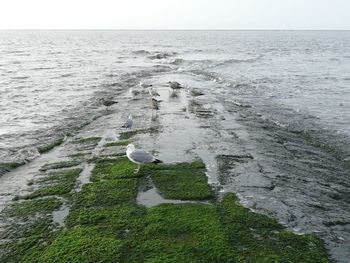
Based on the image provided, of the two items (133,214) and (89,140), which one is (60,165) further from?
(133,214)

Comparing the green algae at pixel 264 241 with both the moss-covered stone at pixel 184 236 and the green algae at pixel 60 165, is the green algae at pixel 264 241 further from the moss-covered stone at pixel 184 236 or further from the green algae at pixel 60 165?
the green algae at pixel 60 165

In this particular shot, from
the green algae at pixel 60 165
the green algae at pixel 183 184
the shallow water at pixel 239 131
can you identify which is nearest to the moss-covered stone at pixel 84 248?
the green algae at pixel 183 184

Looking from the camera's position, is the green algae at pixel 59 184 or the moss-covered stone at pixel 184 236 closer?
the moss-covered stone at pixel 184 236

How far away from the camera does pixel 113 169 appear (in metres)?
11.1

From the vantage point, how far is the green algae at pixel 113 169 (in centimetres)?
1056

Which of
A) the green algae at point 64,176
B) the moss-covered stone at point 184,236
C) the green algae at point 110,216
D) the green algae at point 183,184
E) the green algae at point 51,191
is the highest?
the moss-covered stone at point 184,236

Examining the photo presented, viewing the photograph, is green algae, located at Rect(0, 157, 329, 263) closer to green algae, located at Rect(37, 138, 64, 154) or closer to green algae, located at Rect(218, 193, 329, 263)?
green algae, located at Rect(218, 193, 329, 263)

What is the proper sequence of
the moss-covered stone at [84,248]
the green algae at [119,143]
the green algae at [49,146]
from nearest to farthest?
the moss-covered stone at [84,248] < the green algae at [49,146] < the green algae at [119,143]

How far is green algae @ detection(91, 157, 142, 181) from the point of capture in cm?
1056

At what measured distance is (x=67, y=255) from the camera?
22.7ft

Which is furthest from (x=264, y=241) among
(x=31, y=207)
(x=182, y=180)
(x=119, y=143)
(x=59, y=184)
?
(x=119, y=143)

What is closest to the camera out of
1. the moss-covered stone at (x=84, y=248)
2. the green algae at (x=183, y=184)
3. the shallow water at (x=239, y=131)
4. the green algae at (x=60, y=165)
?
the moss-covered stone at (x=84, y=248)

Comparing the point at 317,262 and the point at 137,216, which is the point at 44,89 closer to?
the point at 137,216

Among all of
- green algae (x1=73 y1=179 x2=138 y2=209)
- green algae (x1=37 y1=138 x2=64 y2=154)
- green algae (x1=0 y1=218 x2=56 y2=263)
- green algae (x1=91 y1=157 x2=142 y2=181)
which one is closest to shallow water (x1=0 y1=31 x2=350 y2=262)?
green algae (x1=37 y1=138 x2=64 y2=154)
